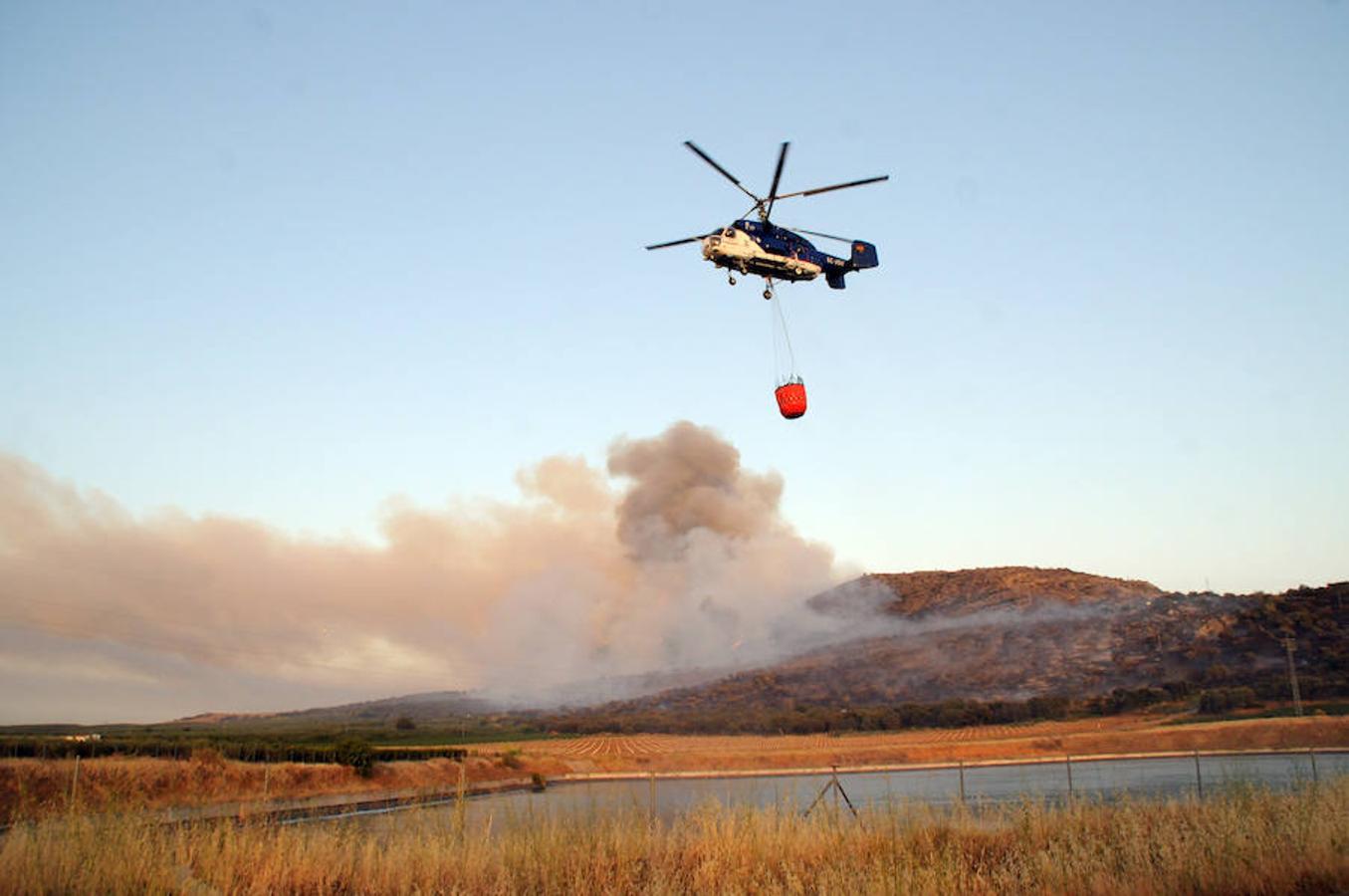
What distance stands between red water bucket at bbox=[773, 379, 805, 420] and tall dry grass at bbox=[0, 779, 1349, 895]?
10405 millimetres

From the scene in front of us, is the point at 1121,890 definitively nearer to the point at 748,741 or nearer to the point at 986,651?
the point at 748,741

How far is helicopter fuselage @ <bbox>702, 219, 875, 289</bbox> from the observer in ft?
86.9

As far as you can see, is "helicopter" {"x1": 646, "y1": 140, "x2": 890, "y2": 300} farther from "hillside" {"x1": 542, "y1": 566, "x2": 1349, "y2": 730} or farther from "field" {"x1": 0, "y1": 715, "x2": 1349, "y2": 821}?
"hillside" {"x1": 542, "y1": 566, "x2": 1349, "y2": 730}

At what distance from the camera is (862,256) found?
30.7m

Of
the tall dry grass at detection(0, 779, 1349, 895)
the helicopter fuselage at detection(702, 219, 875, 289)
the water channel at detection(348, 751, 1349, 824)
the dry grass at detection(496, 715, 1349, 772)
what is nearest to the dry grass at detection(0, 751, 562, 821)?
the water channel at detection(348, 751, 1349, 824)

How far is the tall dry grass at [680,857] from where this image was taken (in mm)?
11250

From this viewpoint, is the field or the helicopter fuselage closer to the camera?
the helicopter fuselage

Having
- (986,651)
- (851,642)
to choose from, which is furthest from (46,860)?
(851,642)

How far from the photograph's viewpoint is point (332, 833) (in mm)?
14398

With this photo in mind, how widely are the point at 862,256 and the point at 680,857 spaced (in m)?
21.8

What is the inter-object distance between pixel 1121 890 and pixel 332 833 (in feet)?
37.6

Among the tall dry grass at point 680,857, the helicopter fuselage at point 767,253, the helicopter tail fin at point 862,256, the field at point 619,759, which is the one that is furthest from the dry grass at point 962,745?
the tall dry grass at point 680,857

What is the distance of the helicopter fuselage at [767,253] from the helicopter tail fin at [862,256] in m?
0.77

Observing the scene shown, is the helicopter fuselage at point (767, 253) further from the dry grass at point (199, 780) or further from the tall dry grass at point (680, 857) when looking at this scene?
the dry grass at point (199, 780)
